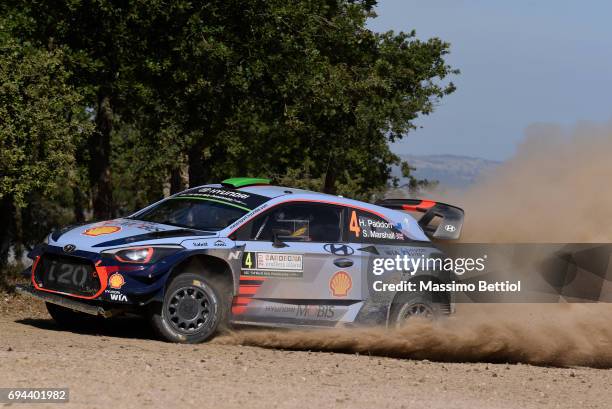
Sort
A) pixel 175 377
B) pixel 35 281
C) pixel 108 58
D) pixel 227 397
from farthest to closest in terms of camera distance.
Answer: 1. pixel 108 58
2. pixel 35 281
3. pixel 175 377
4. pixel 227 397

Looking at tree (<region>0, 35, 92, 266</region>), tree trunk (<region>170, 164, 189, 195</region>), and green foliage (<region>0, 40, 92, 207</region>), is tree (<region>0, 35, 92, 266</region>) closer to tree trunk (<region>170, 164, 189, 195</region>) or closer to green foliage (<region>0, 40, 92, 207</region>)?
green foliage (<region>0, 40, 92, 207</region>)

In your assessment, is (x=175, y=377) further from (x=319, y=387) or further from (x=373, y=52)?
(x=373, y=52)

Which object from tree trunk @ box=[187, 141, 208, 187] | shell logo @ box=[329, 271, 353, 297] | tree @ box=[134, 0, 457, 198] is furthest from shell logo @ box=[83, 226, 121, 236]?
tree trunk @ box=[187, 141, 208, 187]

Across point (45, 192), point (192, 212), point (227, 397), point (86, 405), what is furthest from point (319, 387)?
point (45, 192)

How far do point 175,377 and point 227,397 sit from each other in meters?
0.67

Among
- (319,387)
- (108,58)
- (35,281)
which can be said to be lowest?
(319,387)

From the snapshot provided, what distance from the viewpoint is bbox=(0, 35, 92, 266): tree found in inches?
583

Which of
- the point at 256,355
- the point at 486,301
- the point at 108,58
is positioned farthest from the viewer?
the point at 108,58

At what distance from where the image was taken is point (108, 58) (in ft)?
56.9

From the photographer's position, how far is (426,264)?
1119 centimetres

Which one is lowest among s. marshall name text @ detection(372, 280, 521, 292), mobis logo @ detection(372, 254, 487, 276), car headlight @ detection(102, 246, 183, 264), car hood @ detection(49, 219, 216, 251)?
s. marshall name text @ detection(372, 280, 521, 292)

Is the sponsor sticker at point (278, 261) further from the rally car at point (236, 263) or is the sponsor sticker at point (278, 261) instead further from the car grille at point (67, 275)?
the car grille at point (67, 275)

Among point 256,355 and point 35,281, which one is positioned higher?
point 35,281

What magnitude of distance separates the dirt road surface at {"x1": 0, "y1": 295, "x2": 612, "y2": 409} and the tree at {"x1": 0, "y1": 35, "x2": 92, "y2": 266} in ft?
14.3
